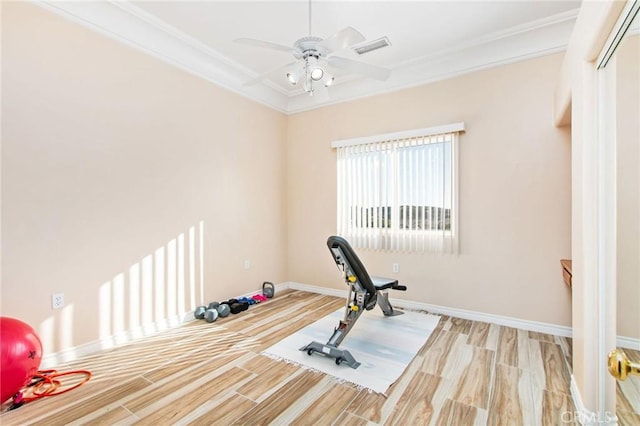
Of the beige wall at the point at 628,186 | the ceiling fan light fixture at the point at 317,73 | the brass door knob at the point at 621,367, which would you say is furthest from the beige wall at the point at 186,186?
the brass door knob at the point at 621,367

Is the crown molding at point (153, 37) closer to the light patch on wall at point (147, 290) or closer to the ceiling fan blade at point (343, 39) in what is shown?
the ceiling fan blade at point (343, 39)

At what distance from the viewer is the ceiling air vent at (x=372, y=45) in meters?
3.18

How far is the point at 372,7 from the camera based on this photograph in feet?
8.71

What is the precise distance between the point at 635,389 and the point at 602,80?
58.7 inches

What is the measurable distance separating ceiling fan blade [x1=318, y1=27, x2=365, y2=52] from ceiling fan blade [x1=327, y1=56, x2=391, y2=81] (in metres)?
0.18

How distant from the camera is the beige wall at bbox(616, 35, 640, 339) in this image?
1268 millimetres

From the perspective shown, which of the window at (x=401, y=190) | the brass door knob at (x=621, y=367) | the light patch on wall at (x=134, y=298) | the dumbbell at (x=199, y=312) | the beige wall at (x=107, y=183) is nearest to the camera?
the brass door knob at (x=621, y=367)

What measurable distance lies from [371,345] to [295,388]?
90 cm

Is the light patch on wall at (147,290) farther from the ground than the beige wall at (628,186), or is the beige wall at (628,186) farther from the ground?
the beige wall at (628,186)

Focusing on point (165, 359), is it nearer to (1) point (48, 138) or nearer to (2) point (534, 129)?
(1) point (48, 138)

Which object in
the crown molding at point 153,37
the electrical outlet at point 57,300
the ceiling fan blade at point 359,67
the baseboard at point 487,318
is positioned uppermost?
the crown molding at point 153,37

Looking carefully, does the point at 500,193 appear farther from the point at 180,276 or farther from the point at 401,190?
the point at 180,276

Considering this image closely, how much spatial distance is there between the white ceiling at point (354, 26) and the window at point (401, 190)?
2.62ft

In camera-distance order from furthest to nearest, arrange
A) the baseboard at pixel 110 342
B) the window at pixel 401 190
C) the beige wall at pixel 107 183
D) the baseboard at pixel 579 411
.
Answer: the window at pixel 401 190 < the baseboard at pixel 110 342 < the beige wall at pixel 107 183 < the baseboard at pixel 579 411
